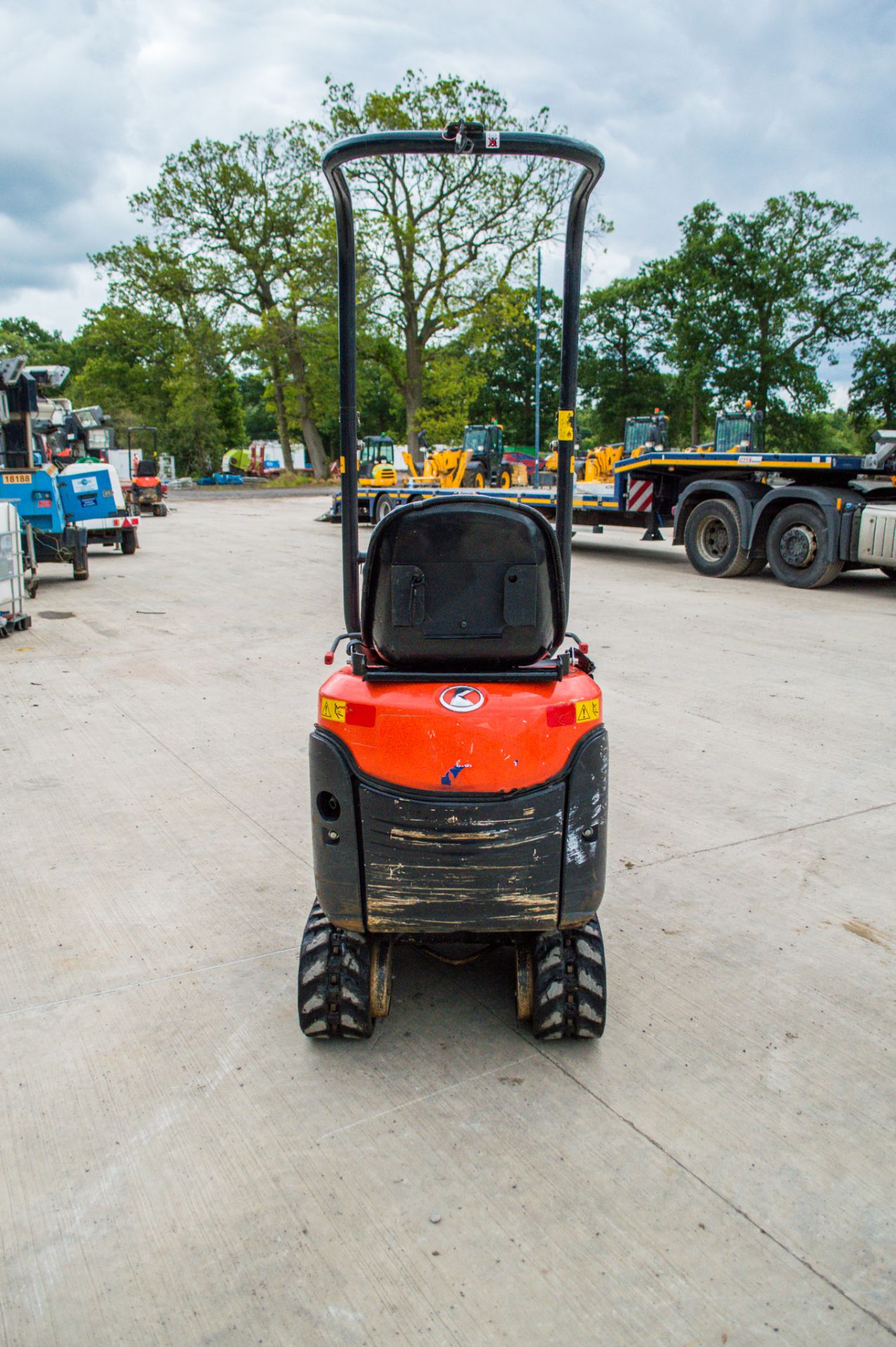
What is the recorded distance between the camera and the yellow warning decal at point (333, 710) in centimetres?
282

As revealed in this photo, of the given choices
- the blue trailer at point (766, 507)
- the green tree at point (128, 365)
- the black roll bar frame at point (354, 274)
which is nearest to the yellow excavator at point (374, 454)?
the blue trailer at point (766, 507)

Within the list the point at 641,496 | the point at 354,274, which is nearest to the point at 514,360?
the point at 641,496

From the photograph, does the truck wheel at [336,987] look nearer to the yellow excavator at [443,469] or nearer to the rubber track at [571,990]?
the rubber track at [571,990]

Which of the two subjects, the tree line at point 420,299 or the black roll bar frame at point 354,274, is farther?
the tree line at point 420,299

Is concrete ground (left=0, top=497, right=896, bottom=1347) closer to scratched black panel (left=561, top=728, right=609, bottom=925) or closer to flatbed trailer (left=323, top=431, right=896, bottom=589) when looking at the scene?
scratched black panel (left=561, top=728, right=609, bottom=925)

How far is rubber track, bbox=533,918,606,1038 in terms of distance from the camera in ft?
10.0

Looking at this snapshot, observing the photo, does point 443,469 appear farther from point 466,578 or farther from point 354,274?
point 466,578

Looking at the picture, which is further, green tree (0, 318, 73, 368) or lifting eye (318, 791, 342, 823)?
green tree (0, 318, 73, 368)

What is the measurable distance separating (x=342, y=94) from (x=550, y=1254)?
1668 inches

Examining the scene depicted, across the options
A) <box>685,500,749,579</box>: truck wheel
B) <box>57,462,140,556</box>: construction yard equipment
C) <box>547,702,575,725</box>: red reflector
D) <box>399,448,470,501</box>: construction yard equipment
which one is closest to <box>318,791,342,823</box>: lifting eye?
<box>547,702,575,725</box>: red reflector

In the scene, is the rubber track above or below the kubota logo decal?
below

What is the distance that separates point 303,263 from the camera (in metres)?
42.4

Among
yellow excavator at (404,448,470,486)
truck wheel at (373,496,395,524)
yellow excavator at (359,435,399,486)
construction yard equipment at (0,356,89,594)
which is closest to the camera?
construction yard equipment at (0,356,89,594)

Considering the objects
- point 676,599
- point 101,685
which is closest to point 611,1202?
point 101,685
